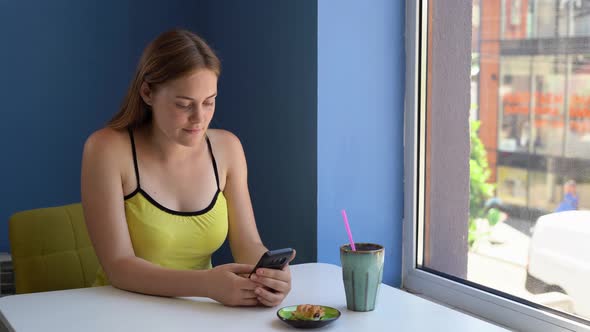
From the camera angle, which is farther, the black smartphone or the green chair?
the green chair

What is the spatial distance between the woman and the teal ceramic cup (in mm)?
138

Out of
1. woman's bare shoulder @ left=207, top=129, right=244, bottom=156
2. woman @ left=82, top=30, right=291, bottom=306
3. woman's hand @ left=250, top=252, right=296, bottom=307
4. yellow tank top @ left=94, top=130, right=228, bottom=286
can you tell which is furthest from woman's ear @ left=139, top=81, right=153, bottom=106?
woman's hand @ left=250, top=252, right=296, bottom=307

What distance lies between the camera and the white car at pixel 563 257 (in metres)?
1.55

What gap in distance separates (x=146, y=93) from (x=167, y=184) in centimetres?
24

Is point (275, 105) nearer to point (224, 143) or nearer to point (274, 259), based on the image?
point (224, 143)

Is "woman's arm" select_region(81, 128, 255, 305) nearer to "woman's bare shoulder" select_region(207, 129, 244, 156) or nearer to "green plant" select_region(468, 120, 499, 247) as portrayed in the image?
"woman's bare shoulder" select_region(207, 129, 244, 156)

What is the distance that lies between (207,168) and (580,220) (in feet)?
3.06

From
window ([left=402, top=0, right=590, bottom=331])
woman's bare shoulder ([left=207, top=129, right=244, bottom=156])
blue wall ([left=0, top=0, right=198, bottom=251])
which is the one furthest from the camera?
blue wall ([left=0, top=0, right=198, bottom=251])

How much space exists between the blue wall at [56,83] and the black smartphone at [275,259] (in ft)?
4.62

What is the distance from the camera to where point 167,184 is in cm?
184

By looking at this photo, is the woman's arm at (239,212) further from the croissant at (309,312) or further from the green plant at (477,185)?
the green plant at (477,185)

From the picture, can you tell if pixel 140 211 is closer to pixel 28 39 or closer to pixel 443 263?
pixel 443 263

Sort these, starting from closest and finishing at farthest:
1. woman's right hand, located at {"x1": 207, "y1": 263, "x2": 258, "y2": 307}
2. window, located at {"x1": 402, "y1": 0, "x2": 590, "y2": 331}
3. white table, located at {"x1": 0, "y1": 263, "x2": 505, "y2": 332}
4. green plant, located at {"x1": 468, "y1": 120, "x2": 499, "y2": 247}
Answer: white table, located at {"x1": 0, "y1": 263, "x2": 505, "y2": 332} → woman's right hand, located at {"x1": 207, "y1": 263, "x2": 258, "y2": 307} → window, located at {"x1": 402, "y1": 0, "x2": 590, "y2": 331} → green plant, located at {"x1": 468, "y1": 120, "x2": 499, "y2": 247}

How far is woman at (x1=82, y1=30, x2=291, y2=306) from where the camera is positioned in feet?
5.40
